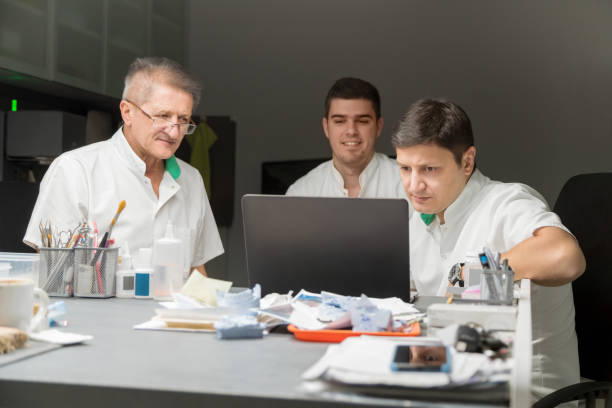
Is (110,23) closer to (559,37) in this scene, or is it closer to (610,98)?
(559,37)

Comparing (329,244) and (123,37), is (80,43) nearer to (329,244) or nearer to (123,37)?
(123,37)

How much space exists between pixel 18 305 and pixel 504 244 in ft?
4.13

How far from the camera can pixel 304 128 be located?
5.20 metres

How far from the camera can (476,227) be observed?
75.8 inches

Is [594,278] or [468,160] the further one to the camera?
[468,160]

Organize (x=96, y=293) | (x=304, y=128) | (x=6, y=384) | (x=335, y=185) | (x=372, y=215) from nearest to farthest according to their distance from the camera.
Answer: (x=6, y=384), (x=372, y=215), (x=96, y=293), (x=335, y=185), (x=304, y=128)

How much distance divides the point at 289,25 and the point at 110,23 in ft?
4.64

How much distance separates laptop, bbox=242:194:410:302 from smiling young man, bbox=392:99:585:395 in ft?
1.04

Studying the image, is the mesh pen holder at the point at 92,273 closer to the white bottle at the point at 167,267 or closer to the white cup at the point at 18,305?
the white bottle at the point at 167,267

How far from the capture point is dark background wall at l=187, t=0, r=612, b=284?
469 cm

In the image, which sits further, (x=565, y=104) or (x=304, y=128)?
(x=304, y=128)

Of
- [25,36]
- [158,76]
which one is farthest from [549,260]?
[25,36]

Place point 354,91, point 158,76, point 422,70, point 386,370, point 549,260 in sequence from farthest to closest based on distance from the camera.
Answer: point 422,70, point 354,91, point 158,76, point 549,260, point 386,370

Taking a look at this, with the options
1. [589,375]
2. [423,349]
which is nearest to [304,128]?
[589,375]
